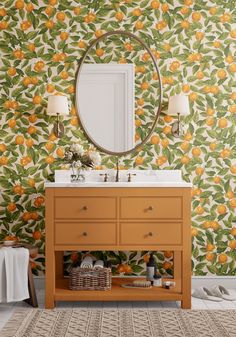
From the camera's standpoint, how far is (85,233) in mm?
4387

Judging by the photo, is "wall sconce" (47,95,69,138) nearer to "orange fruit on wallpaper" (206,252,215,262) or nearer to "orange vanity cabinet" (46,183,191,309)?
"orange vanity cabinet" (46,183,191,309)

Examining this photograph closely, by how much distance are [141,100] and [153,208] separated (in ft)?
3.34

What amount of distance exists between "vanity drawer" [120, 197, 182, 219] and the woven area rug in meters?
0.68

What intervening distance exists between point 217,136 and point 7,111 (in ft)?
5.76

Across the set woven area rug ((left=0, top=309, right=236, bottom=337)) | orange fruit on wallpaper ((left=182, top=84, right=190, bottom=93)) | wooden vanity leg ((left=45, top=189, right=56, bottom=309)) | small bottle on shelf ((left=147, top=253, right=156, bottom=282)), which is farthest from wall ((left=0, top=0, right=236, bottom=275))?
woven area rug ((left=0, top=309, right=236, bottom=337))

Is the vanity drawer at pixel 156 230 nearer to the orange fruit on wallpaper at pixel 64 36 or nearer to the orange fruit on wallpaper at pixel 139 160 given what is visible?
the orange fruit on wallpaper at pixel 139 160

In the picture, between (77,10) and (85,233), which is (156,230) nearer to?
(85,233)

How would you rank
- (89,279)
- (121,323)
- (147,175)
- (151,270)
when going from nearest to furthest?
(121,323)
(89,279)
(151,270)
(147,175)

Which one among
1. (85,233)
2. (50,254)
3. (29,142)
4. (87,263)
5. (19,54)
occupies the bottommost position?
(87,263)

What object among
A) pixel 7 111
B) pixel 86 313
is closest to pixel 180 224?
pixel 86 313

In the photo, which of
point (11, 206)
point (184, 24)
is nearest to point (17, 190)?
point (11, 206)

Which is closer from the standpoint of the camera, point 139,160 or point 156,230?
point 156,230

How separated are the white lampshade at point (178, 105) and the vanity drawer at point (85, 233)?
1.08m

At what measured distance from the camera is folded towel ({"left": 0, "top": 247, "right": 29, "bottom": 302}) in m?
4.30
